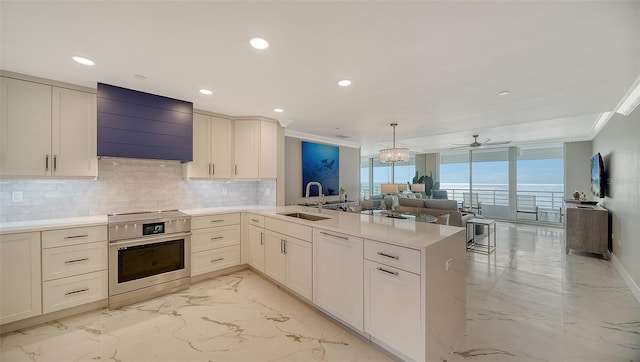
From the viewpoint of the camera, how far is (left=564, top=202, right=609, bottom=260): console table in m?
4.03

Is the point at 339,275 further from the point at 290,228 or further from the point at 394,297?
the point at 290,228

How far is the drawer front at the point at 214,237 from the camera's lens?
10.5ft

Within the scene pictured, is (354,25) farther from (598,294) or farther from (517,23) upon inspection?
(598,294)

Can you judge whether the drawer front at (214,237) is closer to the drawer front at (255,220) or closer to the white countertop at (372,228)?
the drawer front at (255,220)

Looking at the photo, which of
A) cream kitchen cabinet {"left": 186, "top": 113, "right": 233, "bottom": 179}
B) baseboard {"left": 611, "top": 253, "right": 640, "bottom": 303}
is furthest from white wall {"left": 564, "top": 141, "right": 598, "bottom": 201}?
cream kitchen cabinet {"left": 186, "top": 113, "right": 233, "bottom": 179}

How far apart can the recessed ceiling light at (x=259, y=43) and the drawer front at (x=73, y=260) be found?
2.54 meters

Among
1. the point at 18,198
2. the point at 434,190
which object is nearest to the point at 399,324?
the point at 18,198

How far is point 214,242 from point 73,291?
54.7 inches

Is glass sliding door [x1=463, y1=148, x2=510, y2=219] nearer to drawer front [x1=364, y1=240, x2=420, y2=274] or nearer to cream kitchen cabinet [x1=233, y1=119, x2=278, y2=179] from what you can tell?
cream kitchen cabinet [x1=233, y1=119, x2=278, y2=179]


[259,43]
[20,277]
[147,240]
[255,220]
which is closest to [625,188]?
[259,43]

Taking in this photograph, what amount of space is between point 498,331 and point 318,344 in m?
1.60

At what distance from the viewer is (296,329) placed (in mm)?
2213

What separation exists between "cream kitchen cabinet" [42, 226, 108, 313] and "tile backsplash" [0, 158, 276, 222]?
589 mm

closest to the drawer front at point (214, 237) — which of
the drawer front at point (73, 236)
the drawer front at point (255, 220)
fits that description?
the drawer front at point (255, 220)
